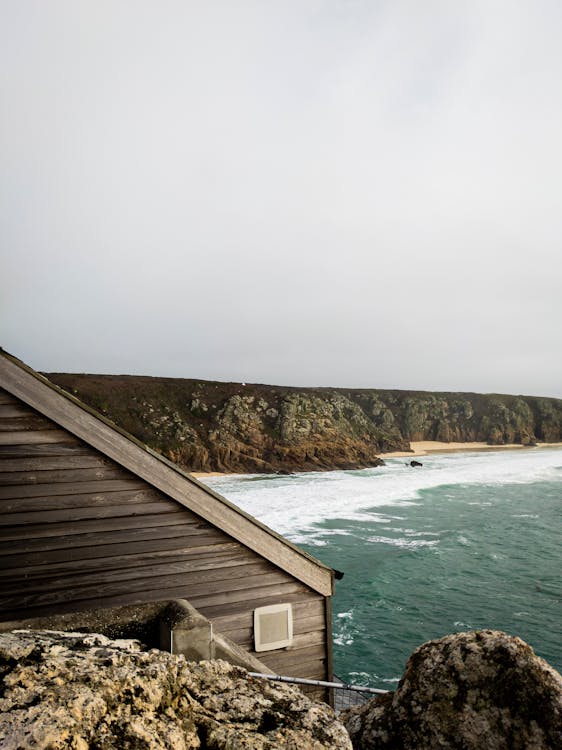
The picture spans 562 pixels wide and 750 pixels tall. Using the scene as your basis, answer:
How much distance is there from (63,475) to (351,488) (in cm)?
4034

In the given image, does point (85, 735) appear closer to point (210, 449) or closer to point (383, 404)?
point (210, 449)

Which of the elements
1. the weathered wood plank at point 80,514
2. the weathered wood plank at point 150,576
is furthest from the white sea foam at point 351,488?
the weathered wood plank at point 80,514

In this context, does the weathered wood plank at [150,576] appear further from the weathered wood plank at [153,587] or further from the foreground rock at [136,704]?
the foreground rock at [136,704]

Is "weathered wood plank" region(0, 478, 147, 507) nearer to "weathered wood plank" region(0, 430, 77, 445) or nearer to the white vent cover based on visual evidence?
"weathered wood plank" region(0, 430, 77, 445)

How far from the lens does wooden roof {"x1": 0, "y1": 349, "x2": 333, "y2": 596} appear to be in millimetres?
4457

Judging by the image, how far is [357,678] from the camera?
37.1 feet

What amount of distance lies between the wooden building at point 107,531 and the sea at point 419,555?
315 inches

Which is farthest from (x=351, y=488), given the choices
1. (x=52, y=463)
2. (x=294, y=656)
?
(x=52, y=463)

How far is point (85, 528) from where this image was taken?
4.65 meters

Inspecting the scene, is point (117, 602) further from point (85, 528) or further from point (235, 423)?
point (235, 423)

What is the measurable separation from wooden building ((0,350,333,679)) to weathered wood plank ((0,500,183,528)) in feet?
0.03

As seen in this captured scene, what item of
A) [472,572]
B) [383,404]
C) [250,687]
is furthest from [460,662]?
[383,404]

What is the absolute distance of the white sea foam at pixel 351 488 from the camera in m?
29.9

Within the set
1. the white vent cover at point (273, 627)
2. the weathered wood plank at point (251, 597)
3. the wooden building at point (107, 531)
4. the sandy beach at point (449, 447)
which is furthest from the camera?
the sandy beach at point (449, 447)
